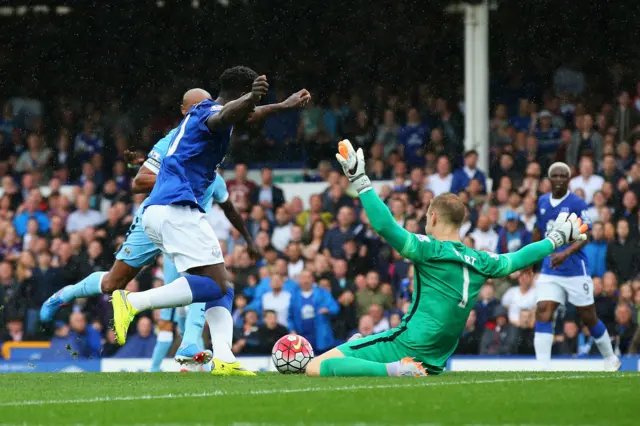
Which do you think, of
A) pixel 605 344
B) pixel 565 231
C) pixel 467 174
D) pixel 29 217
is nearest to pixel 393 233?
pixel 565 231

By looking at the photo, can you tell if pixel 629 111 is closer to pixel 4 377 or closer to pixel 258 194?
pixel 258 194

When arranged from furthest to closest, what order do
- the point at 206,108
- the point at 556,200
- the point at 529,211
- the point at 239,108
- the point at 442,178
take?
the point at 442,178
the point at 529,211
the point at 556,200
the point at 206,108
the point at 239,108

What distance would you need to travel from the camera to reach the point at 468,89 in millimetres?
19953

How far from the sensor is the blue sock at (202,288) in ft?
30.1

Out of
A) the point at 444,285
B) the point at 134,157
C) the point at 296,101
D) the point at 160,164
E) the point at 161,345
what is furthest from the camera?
the point at 161,345

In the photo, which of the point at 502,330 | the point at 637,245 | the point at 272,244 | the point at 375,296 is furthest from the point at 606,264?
the point at 272,244

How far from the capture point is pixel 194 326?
1069 cm

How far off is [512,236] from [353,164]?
865cm

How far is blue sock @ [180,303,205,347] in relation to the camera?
10548mm

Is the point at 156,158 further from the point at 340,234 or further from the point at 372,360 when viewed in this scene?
the point at 340,234

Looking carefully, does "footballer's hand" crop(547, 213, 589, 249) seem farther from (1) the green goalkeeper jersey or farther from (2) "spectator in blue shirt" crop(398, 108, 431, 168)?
(2) "spectator in blue shirt" crop(398, 108, 431, 168)

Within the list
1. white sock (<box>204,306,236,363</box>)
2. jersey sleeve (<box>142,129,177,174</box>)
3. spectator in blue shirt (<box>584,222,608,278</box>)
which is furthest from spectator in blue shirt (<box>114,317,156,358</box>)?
white sock (<box>204,306,236,363</box>)

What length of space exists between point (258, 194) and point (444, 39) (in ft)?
16.9

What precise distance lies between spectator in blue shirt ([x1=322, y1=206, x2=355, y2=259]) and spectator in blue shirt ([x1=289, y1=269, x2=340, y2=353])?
3.09 feet
